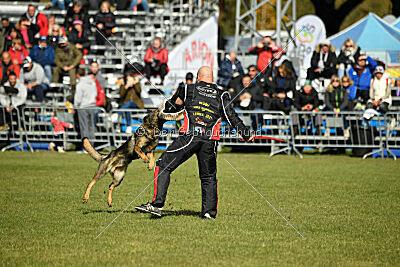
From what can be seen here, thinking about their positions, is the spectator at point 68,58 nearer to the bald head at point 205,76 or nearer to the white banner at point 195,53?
the white banner at point 195,53

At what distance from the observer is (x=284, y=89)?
66.6 feet

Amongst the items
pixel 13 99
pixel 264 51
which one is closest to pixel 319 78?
pixel 264 51

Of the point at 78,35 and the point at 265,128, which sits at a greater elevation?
the point at 78,35

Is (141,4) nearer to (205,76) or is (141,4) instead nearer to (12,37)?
(12,37)

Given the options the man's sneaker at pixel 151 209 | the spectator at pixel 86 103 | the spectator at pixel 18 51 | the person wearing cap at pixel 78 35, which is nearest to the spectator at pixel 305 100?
the spectator at pixel 86 103

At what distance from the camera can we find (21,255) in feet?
22.5

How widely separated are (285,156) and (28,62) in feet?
27.8

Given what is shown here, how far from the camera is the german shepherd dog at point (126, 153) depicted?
971 cm

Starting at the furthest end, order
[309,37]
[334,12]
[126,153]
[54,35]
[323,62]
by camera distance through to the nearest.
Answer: [334,12], [309,37], [54,35], [323,62], [126,153]

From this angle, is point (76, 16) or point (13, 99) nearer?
point (13, 99)

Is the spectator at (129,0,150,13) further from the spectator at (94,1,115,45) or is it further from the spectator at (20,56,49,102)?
the spectator at (20,56,49,102)

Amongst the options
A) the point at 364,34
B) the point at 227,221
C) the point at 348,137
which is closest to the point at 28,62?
the point at 348,137

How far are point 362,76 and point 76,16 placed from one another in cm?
990

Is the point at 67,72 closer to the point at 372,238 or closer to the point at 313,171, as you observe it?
the point at 313,171
